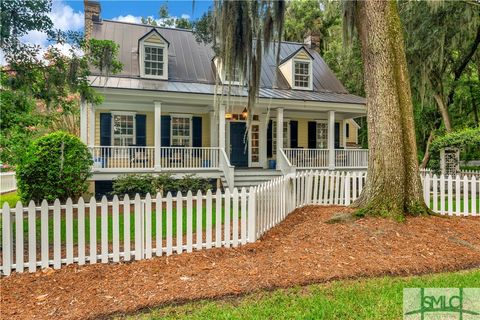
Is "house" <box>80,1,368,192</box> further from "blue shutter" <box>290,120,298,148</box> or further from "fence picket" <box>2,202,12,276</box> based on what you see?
"fence picket" <box>2,202,12,276</box>

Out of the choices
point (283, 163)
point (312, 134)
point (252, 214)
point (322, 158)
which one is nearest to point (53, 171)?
point (252, 214)

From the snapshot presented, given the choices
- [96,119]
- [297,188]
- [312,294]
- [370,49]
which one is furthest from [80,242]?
[96,119]

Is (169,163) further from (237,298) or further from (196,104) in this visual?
(237,298)

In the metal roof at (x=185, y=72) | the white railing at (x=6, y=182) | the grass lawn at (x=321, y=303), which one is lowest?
the grass lawn at (x=321, y=303)

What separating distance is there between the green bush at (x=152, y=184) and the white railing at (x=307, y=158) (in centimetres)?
418

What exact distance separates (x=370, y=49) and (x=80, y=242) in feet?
19.5

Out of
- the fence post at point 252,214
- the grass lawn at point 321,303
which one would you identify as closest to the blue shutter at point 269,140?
the fence post at point 252,214

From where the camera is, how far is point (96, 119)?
12.5m

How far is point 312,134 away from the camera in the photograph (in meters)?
16.1

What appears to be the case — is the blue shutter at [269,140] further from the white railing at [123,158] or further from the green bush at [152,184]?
the white railing at [123,158]

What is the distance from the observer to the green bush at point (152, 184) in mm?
10359

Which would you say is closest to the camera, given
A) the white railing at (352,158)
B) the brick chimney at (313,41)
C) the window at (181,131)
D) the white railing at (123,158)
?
the white railing at (123,158)

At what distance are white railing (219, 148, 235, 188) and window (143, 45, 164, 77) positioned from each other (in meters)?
4.24

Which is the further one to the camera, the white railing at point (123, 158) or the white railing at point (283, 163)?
the white railing at point (283, 163)
